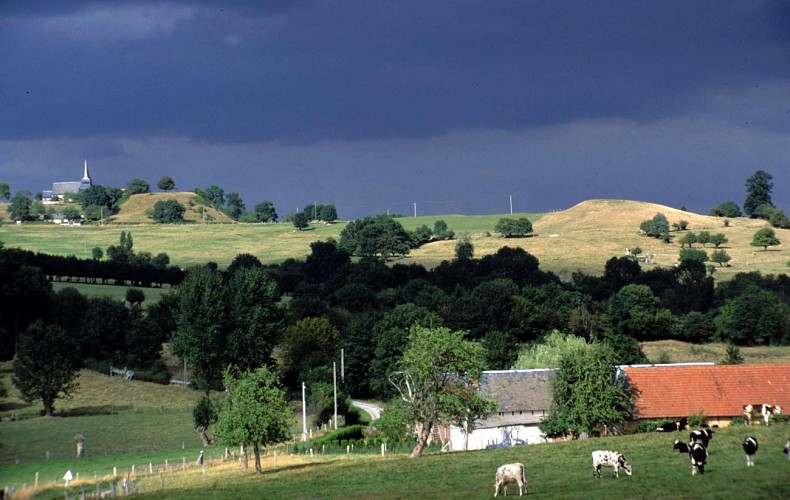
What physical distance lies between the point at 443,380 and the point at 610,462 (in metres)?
19.6

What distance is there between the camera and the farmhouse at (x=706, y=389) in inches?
2547

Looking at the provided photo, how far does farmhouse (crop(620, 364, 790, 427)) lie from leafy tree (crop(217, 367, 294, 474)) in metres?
23.1

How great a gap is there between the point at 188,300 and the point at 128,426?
72.6ft

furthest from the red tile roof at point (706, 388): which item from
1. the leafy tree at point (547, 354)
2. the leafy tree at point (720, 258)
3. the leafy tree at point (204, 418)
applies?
the leafy tree at point (720, 258)

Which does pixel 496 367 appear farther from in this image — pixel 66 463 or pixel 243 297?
pixel 66 463

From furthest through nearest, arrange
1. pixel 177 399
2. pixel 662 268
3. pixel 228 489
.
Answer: pixel 662 268, pixel 177 399, pixel 228 489

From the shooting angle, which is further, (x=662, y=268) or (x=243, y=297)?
(x=662, y=268)

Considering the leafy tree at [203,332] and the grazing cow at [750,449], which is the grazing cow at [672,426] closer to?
the grazing cow at [750,449]

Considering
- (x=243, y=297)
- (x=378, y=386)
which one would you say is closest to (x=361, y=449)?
(x=378, y=386)

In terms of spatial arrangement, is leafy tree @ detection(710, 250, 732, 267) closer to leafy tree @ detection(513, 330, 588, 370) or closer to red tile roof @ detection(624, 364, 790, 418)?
leafy tree @ detection(513, 330, 588, 370)

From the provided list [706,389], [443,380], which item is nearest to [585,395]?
[443,380]

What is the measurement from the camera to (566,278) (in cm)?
17338

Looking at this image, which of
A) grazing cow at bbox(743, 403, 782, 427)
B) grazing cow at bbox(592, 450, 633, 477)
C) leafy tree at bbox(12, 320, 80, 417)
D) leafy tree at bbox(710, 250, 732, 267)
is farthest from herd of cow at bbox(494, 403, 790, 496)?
leafy tree at bbox(710, 250, 732, 267)

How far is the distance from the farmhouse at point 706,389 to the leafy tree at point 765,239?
13377cm
